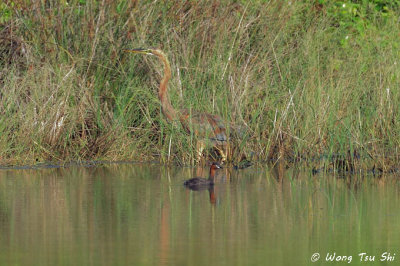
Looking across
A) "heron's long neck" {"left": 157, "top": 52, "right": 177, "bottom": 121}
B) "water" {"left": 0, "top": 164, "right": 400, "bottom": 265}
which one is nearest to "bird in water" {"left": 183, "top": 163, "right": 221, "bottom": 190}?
"water" {"left": 0, "top": 164, "right": 400, "bottom": 265}

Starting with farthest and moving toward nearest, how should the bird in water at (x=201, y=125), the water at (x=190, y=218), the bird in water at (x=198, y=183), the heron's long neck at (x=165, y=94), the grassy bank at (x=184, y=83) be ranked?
the heron's long neck at (x=165, y=94) < the bird in water at (x=201, y=125) < the grassy bank at (x=184, y=83) < the bird in water at (x=198, y=183) < the water at (x=190, y=218)

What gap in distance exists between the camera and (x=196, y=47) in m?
14.2

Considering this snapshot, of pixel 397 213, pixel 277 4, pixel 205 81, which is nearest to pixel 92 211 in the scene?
pixel 397 213

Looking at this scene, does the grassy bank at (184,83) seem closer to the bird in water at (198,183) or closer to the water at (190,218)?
the water at (190,218)

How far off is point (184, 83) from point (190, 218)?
5211 millimetres

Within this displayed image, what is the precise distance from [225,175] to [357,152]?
1.65 m

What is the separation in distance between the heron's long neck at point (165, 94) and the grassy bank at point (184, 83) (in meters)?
0.15

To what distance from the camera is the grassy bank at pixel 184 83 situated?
40.0ft

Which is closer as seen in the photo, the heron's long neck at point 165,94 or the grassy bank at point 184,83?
the grassy bank at point 184,83

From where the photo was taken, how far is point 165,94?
12805 mm

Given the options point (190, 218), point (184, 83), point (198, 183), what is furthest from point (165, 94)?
point (190, 218)

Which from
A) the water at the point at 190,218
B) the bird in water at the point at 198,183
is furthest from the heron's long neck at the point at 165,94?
the bird in water at the point at 198,183

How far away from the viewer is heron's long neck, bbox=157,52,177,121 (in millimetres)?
12648

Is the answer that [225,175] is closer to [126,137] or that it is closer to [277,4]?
[126,137]
